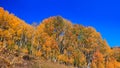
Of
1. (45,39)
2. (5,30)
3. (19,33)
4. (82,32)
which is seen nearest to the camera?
(5,30)

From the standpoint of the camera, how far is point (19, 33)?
6969 centimetres

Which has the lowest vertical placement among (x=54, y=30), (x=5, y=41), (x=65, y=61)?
(x=65, y=61)

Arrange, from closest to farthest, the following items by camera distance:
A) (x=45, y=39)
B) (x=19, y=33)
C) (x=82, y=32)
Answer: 1. (x=19, y=33)
2. (x=45, y=39)
3. (x=82, y=32)

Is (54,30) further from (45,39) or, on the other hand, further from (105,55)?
(105,55)

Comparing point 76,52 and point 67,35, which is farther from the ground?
point 67,35

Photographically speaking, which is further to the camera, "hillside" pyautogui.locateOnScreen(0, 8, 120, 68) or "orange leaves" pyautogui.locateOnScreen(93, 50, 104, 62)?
"orange leaves" pyautogui.locateOnScreen(93, 50, 104, 62)

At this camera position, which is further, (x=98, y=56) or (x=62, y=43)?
(x=98, y=56)

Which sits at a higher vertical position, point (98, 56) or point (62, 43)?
point (62, 43)

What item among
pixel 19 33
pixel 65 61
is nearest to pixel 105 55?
pixel 65 61

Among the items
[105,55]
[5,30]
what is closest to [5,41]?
[5,30]

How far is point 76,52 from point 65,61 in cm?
446

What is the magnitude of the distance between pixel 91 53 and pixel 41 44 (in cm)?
1750

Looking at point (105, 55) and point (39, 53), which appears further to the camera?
point (105, 55)

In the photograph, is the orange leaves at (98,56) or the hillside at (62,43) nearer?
the hillside at (62,43)
